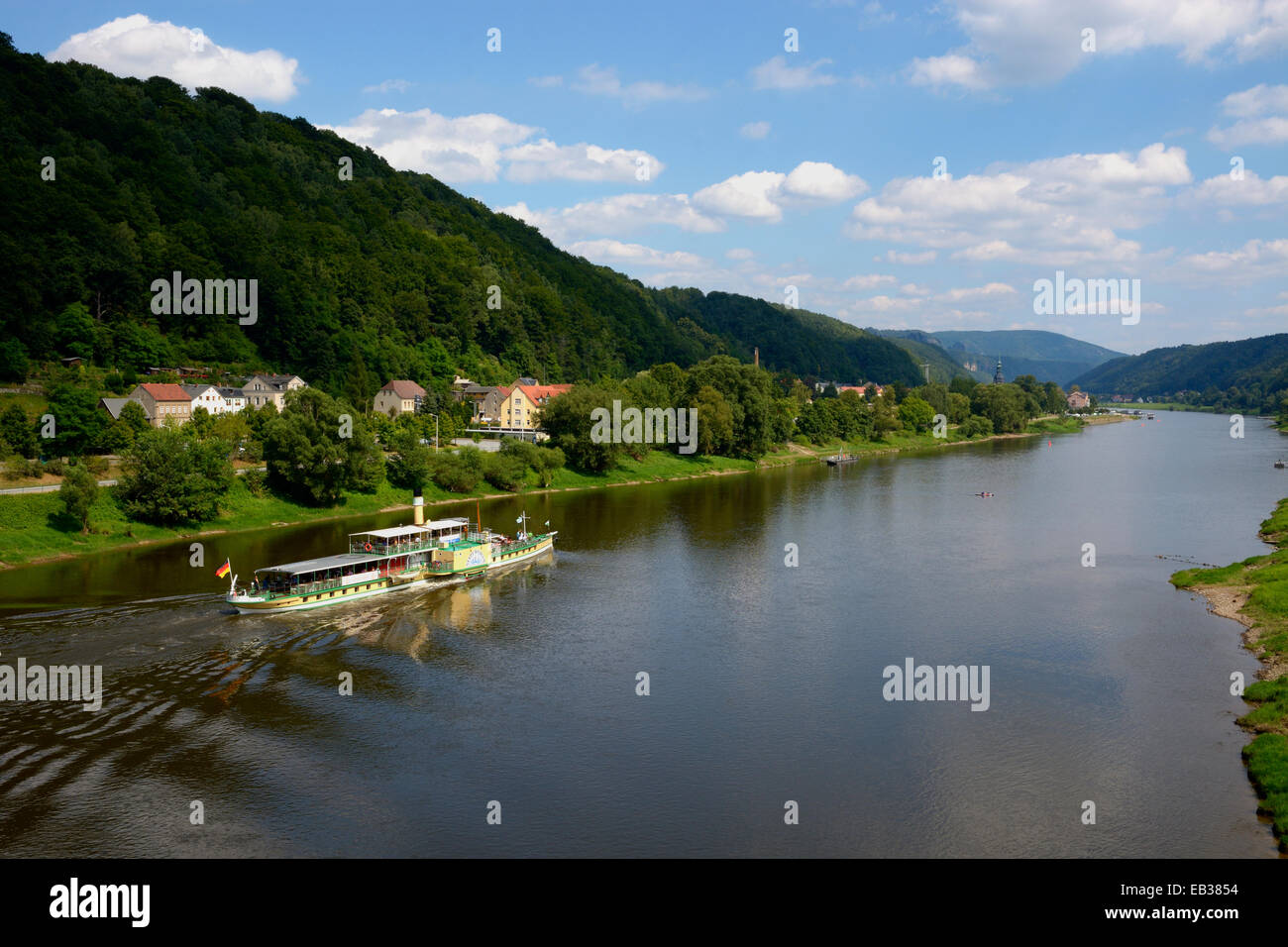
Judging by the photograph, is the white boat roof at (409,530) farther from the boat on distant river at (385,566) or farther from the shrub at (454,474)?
the shrub at (454,474)

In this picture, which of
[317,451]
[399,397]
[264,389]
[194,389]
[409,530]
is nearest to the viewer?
[409,530]

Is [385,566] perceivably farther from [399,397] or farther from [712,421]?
[399,397]

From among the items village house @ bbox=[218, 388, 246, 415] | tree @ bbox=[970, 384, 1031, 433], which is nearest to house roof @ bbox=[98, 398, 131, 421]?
village house @ bbox=[218, 388, 246, 415]

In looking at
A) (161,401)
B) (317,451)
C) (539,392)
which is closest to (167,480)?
(317,451)

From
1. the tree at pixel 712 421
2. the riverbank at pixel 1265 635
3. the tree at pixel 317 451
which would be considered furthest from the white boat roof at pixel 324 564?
the tree at pixel 712 421

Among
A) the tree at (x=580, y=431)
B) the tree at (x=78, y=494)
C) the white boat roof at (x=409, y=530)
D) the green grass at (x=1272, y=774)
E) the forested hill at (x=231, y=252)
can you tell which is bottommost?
the green grass at (x=1272, y=774)
